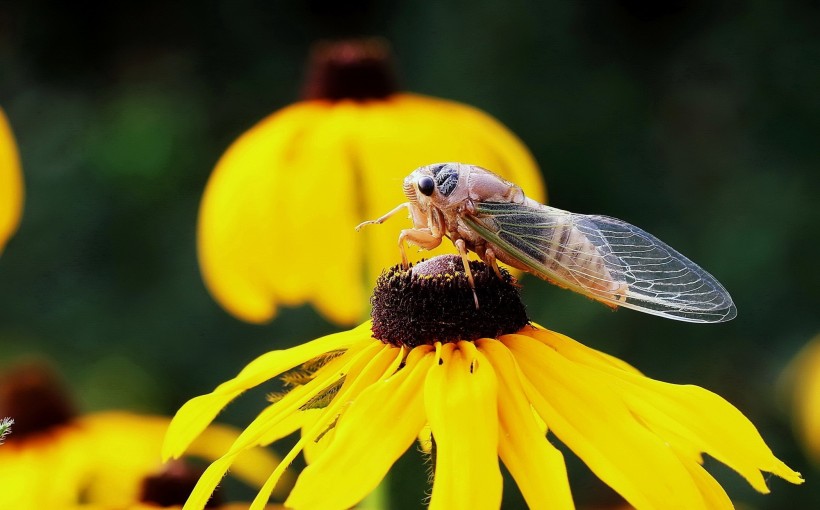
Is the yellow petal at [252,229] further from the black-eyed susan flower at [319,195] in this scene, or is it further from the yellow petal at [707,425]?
the yellow petal at [707,425]

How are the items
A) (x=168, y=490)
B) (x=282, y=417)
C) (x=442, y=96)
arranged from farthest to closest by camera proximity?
(x=442, y=96) < (x=168, y=490) < (x=282, y=417)

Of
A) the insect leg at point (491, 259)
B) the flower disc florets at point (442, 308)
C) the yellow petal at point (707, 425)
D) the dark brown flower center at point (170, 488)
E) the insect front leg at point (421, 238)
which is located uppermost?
the insect front leg at point (421, 238)

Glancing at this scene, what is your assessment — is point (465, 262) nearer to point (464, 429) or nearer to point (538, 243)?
point (538, 243)

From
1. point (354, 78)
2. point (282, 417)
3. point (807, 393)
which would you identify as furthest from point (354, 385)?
point (807, 393)

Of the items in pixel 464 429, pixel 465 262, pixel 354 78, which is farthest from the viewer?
pixel 354 78

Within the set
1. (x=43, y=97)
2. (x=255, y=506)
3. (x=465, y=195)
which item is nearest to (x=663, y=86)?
(x=43, y=97)

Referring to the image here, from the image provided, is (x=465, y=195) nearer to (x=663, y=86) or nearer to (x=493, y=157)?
(x=493, y=157)

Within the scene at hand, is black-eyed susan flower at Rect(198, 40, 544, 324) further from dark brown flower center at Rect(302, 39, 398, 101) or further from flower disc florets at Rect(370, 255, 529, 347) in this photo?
flower disc florets at Rect(370, 255, 529, 347)

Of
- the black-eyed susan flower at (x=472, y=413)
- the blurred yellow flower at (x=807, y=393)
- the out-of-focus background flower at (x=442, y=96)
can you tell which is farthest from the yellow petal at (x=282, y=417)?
the out-of-focus background flower at (x=442, y=96)

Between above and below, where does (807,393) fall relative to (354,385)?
below
